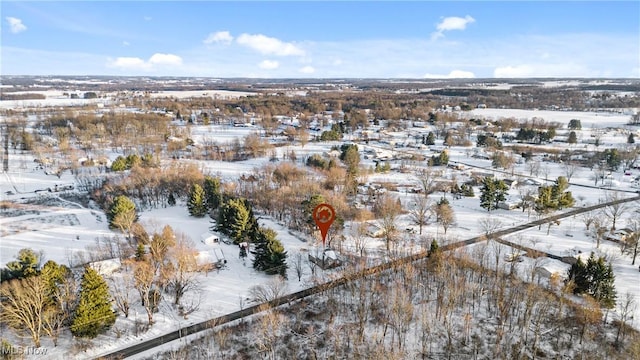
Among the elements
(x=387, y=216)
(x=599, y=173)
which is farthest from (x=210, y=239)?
(x=599, y=173)

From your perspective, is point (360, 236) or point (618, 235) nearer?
point (618, 235)

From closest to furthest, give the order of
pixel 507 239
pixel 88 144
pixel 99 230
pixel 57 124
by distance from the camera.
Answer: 1. pixel 507 239
2. pixel 99 230
3. pixel 88 144
4. pixel 57 124

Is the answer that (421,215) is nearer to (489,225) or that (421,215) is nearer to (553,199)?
(489,225)

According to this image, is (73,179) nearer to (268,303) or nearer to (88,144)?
(88,144)

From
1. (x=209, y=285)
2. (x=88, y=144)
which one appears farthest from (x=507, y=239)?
(x=88, y=144)

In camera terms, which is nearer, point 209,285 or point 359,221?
point 209,285

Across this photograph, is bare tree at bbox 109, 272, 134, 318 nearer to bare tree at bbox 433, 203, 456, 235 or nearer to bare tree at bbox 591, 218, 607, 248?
bare tree at bbox 433, 203, 456, 235
